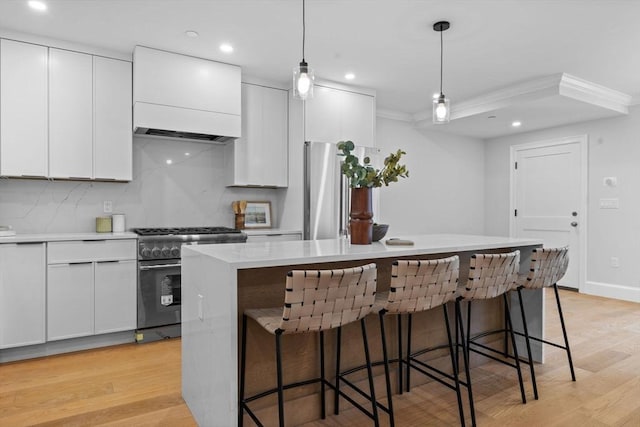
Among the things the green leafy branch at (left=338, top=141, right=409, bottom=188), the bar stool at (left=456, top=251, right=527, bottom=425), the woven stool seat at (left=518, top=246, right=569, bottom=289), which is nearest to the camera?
the bar stool at (left=456, top=251, right=527, bottom=425)

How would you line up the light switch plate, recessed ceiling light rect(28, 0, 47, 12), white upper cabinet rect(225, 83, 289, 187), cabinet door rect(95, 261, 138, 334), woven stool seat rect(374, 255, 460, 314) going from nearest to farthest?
woven stool seat rect(374, 255, 460, 314)
recessed ceiling light rect(28, 0, 47, 12)
cabinet door rect(95, 261, 138, 334)
white upper cabinet rect(225, 83, 289, 187)
the light switch plate

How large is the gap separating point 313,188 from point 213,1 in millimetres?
1992

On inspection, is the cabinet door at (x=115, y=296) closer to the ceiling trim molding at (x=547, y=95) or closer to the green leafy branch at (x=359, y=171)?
the green leafy branch at (x=359, y=171)

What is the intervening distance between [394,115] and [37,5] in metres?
4.17

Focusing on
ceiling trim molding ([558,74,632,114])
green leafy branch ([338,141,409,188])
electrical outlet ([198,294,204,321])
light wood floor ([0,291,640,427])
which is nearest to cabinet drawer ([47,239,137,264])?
light wood floor ([0,291,640,427])

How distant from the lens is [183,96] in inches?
143

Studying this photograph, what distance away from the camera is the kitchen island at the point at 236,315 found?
1.67 meters

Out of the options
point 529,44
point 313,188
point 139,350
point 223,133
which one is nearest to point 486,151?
point 529,44

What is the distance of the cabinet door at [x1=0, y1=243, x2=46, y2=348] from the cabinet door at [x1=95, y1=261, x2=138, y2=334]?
38 centimetres

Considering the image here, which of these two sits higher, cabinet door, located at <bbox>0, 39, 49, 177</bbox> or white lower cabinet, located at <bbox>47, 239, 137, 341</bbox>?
cabinet door, located at <bbox>0, 39, 49, 177</bbox>

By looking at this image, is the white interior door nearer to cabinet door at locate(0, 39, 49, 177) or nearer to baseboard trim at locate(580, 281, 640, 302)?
baseboard trim at locate(580, 281, 640, 302)

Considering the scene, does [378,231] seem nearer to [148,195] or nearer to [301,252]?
[301,252]

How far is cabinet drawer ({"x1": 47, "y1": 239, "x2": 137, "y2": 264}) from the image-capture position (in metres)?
3.08

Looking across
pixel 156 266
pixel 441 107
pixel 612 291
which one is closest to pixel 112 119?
pixel 156 266
